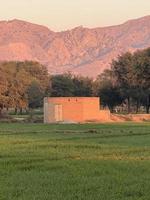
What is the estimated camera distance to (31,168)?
19031 millimetres

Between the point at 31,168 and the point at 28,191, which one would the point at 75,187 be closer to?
the point at 28,191

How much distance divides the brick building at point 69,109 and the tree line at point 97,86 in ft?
72.4

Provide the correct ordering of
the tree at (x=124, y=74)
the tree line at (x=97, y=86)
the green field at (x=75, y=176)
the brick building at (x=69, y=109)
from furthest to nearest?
1. the tree at (x=124, y=74)
2. the tree line at (x=97, y=86)
3. the brick building at (x=69, y=109)
4. the green field at (x=75, y=176)

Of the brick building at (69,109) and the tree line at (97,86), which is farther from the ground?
the tree line at (97,86)

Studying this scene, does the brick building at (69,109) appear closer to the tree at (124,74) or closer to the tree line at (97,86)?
the tree line at (97,86)

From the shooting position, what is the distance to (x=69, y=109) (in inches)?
3275

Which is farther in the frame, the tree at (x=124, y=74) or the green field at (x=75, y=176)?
the tree at (x=124, y=74)

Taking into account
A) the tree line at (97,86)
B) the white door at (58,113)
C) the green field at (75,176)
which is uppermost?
the tree line at (97,86)

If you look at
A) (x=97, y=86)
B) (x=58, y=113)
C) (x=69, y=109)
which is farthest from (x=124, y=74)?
(x=58, y=113)

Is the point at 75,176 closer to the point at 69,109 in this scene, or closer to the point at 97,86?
the point at 69,109

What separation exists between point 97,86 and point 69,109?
41.8 metres

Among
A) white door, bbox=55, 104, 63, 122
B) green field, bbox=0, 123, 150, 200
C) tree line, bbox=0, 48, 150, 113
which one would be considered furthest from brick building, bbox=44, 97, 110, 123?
green field, bbox=0, 123, 150, 200

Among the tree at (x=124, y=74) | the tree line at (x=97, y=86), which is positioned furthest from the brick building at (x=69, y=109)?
the tree at (x=124, y=74)

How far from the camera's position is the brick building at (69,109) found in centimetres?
8212
